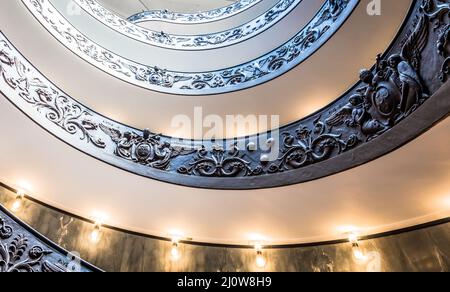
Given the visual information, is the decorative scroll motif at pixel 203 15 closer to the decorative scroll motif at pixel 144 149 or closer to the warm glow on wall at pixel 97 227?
the decorative scroll motif at pixel 144 149

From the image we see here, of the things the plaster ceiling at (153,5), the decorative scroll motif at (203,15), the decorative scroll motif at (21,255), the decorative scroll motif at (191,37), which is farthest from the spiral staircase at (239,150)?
the plaster ceiling at (153,5)

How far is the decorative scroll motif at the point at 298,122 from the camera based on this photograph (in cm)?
342

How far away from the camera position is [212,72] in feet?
24.4

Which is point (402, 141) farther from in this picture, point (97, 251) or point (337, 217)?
point (97, 251)

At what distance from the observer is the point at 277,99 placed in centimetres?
644

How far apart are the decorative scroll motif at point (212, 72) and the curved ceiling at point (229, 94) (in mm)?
173

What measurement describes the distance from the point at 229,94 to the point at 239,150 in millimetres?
1587

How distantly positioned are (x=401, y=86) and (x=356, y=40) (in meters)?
2.10

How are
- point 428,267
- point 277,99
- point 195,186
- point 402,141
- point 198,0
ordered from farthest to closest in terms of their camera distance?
1. point 198,0
2. point 277,99
3. point 195,186
4. point 428,267
5. point 402,141

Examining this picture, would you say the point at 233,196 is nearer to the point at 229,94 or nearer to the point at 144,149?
the point at 144,149

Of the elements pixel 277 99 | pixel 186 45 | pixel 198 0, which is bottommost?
pixel 277 99

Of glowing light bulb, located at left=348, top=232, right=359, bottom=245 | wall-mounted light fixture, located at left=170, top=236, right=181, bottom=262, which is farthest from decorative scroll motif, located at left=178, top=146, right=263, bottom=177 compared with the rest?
glowing light bulb, located at left=348, top=232, right=359, bottom=245

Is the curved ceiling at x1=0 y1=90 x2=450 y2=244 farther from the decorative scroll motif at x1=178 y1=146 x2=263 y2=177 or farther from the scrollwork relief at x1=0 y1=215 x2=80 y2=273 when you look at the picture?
the scrollwork relief at x1=0 y1=215 x2=80 y2=273
